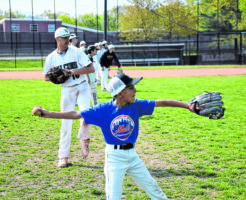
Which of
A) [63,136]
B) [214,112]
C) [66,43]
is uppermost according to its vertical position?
[66,43]

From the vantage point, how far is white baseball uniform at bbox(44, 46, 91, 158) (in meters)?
6.28

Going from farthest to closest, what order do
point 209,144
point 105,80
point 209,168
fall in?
point 105,80
point 209,144
point 209,168

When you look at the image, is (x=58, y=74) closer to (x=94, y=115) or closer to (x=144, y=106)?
(x=94, y=115)

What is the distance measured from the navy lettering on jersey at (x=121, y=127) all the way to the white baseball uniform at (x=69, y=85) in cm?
245

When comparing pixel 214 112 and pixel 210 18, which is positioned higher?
Result: pixel 210 18

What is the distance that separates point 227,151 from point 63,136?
128 inches

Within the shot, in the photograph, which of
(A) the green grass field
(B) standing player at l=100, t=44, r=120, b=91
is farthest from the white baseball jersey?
(B) standing player at l=100, t=44, r=120, b=91

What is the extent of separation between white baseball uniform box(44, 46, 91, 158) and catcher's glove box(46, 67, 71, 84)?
25cm

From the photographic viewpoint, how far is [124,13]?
57031mm

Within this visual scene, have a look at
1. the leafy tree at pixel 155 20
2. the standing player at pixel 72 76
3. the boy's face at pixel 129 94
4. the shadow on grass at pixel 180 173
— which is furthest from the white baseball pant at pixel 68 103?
the leafy tree at pixel 155 20

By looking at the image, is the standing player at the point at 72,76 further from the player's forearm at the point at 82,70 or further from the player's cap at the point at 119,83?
the player's cap at the point at 119,83

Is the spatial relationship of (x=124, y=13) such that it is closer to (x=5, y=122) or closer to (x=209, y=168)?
(x=5, y=122)

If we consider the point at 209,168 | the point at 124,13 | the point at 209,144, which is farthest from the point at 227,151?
the point at 124,13

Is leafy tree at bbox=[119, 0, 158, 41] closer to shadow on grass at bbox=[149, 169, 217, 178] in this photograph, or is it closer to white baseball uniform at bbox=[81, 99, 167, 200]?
shadow on grass at bbox=[149, 169, 217, 178]
